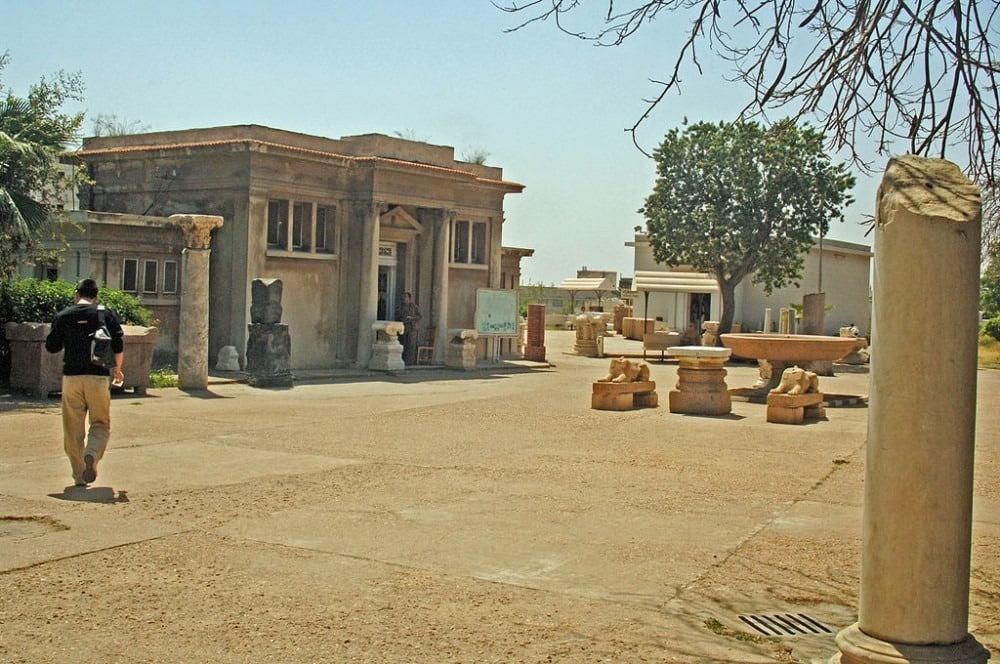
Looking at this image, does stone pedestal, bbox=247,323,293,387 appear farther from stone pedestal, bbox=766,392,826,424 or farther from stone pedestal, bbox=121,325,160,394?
stone pedestal, bbox=766,392,826,424

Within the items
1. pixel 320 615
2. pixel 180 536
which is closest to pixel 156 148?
pixel 180 536

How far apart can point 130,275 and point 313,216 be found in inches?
164

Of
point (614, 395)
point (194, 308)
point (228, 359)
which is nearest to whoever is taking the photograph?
point (614, 395)

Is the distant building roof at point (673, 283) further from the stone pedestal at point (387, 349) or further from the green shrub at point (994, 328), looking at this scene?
the green shrub at point (994, 328)

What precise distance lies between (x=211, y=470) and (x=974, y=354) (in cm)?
756

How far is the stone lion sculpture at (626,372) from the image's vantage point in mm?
17578

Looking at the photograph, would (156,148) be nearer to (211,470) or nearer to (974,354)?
(211,470)

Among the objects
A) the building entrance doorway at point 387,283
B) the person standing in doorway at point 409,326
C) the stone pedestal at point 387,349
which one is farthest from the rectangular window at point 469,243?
the stone pedestal at point 387,349

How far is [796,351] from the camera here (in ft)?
61.4

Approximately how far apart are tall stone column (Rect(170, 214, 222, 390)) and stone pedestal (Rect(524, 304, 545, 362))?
12.8 meters

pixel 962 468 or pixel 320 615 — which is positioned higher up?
pixel 962 468

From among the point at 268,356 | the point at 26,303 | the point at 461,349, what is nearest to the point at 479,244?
the point at 461,349

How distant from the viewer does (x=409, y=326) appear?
2614cm

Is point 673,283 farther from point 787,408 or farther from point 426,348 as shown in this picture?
point 787,408
